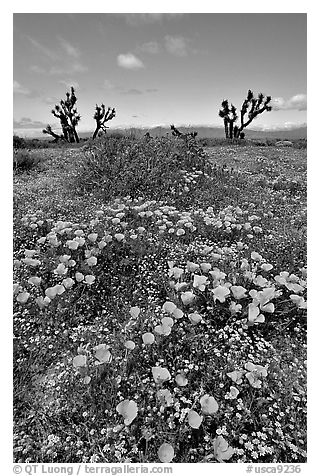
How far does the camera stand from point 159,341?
2850mm

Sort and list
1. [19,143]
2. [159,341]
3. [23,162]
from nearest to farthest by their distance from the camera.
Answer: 1. [159,341]
2. [23,162]
3. [19,143]

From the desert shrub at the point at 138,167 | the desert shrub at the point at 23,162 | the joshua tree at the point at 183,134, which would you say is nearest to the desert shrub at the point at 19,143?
the desert shrub at the point at 23,162

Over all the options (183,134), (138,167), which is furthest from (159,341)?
(183,134)

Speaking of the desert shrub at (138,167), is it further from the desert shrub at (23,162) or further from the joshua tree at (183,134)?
the desert shrub at (23,162)

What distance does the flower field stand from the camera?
7.65ft

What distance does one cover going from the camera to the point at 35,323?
323cm

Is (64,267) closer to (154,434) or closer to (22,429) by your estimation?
(22,429)

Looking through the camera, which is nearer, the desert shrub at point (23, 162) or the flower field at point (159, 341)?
the flower field at point (159, 341)

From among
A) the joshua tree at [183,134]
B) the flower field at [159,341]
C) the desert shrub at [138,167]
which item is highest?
the joshua tree at [183,134]

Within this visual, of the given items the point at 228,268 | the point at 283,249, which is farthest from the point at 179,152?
the point at 228,268

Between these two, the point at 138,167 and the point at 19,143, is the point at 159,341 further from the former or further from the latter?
the point at 19,143

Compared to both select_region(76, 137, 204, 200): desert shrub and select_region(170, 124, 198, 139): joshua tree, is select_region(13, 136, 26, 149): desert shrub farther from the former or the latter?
select_region(170, 124, 198, 139): joshua tree

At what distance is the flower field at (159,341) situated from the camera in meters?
2.33
